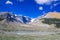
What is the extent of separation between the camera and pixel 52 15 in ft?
380

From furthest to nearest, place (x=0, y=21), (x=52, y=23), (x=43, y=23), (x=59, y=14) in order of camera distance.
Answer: (x=59, y=14)
(x=43, y=23)
(x=52, y=23)
(x=0, y=21)

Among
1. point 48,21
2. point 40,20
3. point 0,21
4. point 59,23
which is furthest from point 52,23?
point 0,21

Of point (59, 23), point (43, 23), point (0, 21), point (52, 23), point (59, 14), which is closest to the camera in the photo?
point (59, 23)

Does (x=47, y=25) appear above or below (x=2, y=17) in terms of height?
below

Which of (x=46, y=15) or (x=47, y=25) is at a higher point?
(x=46, y=15)

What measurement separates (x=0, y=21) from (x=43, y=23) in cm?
3203

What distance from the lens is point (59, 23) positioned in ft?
269

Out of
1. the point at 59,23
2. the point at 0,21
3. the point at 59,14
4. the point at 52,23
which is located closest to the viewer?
the point at 59,23

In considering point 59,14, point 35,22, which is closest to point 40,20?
point 35,22

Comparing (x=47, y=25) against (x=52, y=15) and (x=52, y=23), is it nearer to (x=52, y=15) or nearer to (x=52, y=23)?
(x=52, y=23)

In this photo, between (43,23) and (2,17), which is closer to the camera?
(2,17)

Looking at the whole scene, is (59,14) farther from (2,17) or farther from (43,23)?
(2,17)

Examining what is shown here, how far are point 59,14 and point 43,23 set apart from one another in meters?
15.5

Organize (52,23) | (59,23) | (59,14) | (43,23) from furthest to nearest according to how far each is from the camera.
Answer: (59,14) → (43,23) → (52,23) → (59,23)
